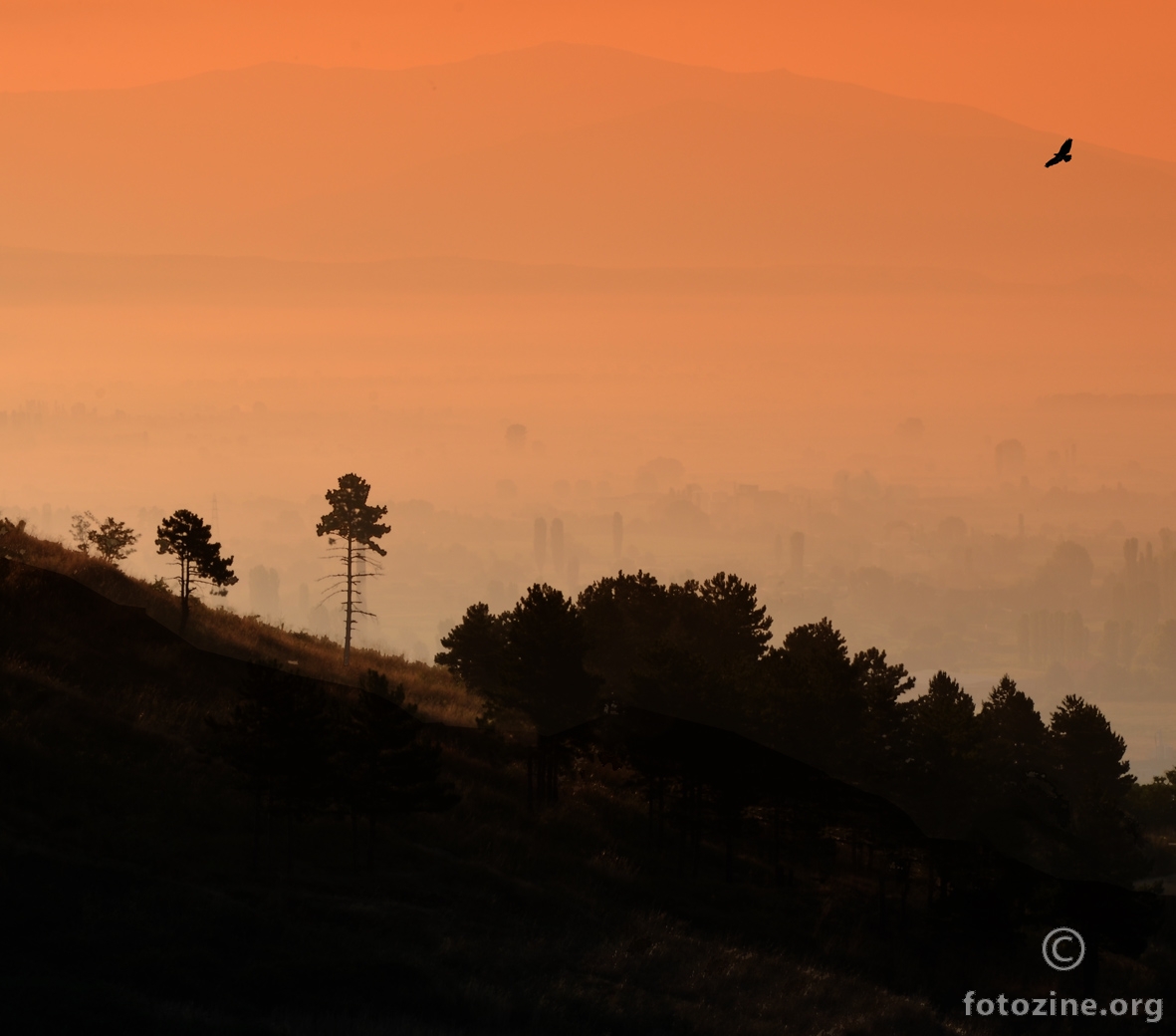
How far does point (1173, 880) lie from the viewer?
58250 millimetres

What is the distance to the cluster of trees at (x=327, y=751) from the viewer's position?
39375 mm

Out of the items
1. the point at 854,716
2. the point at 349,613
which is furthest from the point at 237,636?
the point at 854,716

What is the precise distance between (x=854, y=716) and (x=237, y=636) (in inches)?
1006

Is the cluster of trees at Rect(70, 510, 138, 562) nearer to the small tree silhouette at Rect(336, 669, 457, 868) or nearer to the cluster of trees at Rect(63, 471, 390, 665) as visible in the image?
the cluster of trees at Rect(63, 471, 390, 665)

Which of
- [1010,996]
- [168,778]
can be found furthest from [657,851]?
[168,778]

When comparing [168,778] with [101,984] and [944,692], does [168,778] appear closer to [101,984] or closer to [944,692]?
[101,984]

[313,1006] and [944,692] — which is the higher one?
[944,692]

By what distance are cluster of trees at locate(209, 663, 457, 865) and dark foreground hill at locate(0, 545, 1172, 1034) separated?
3.48 ft

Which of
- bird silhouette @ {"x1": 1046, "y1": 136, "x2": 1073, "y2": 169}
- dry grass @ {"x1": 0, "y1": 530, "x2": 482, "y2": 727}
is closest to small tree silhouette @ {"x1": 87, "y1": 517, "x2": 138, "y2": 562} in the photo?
dry grass @ {"x1": 0, "y1": 530, "x2": 482, "y2": 727}

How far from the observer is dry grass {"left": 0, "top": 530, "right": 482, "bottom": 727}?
174ft

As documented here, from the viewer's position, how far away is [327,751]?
40219 millimetres

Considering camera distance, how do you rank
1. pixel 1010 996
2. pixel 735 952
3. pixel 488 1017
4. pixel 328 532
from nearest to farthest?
pixel 488 1017 → pixel 735 952 → pixel 1010 996 → pixel 328 532

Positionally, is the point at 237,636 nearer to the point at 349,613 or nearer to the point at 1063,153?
the point at 349,613

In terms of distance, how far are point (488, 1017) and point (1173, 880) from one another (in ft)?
131
